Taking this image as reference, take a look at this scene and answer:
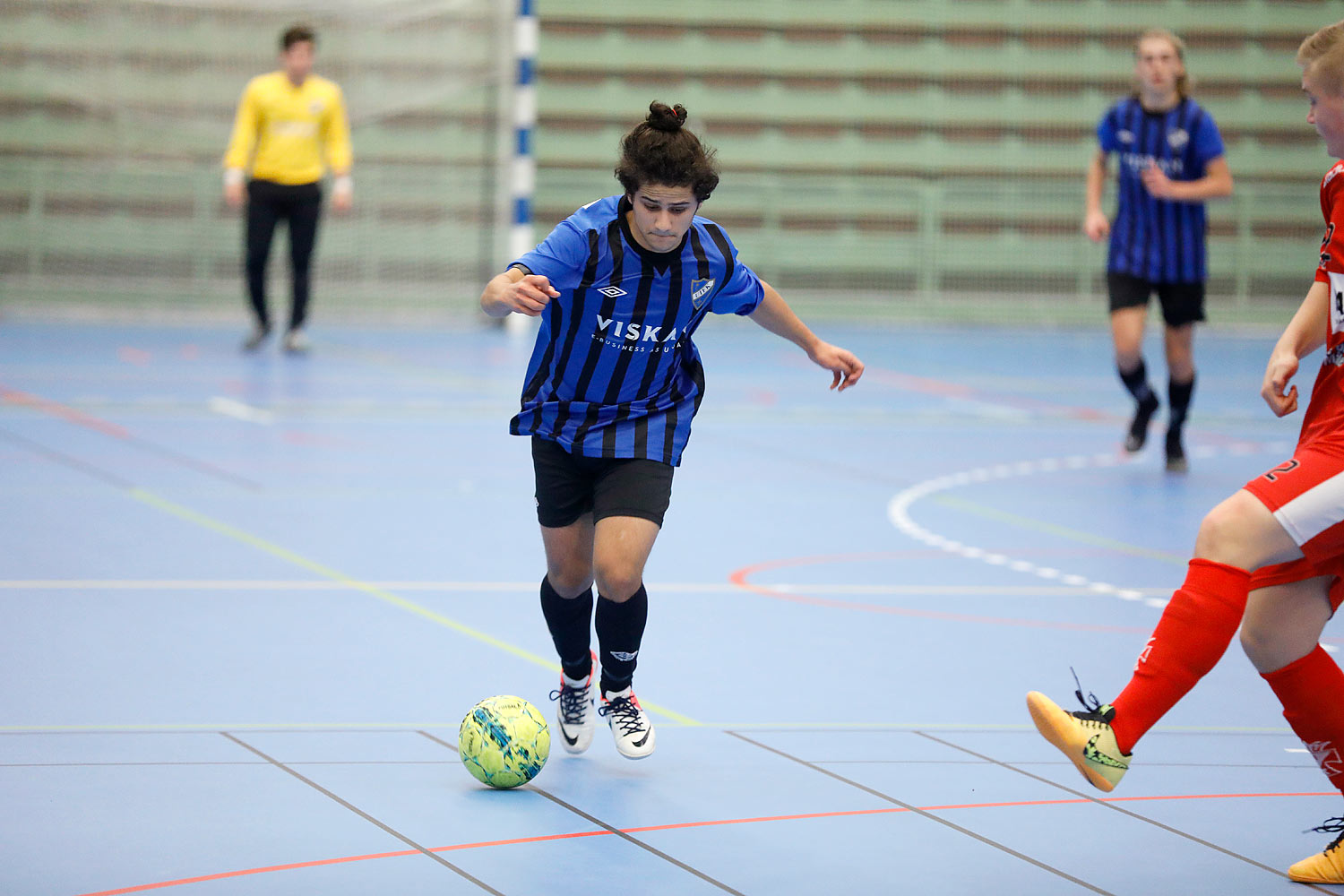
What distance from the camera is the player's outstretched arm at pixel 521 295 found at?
331 centimetres

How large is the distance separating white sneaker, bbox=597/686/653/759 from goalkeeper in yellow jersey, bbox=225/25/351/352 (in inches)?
303

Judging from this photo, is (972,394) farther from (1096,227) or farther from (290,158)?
(290,158)

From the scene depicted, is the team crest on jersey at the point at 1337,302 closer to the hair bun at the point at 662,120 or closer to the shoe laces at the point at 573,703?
the hair bun at the point at 662,120

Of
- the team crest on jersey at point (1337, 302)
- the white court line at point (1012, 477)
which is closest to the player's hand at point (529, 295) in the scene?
the team crest on jersey at point (1337, 302)

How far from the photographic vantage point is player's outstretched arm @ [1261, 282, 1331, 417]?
3035mm

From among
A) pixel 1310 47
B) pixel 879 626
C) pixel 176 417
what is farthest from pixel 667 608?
pixel 176 417

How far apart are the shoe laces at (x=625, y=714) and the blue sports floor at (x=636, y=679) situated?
87 millimetres

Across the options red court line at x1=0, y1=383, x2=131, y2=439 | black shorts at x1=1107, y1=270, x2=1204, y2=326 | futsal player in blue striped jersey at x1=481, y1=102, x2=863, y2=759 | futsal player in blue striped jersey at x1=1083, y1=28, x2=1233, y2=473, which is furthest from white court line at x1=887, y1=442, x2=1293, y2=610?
red court line at x1=0, y1=383, x2=131, y2=439

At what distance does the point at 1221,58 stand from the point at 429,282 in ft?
25.5

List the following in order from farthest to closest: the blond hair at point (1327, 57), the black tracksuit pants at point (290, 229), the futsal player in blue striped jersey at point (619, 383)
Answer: the black tracksuit pants at point (290, 229) → the futsal player in blue striped jersey at point (619, 383) → the blond hair at point (1327, 57)

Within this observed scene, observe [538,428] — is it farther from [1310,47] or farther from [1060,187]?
[1060,187]

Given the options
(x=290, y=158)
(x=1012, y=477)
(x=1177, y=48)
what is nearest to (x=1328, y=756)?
(x=1012, y=477)

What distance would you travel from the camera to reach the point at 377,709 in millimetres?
3947

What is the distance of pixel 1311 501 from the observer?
9.32 ft
